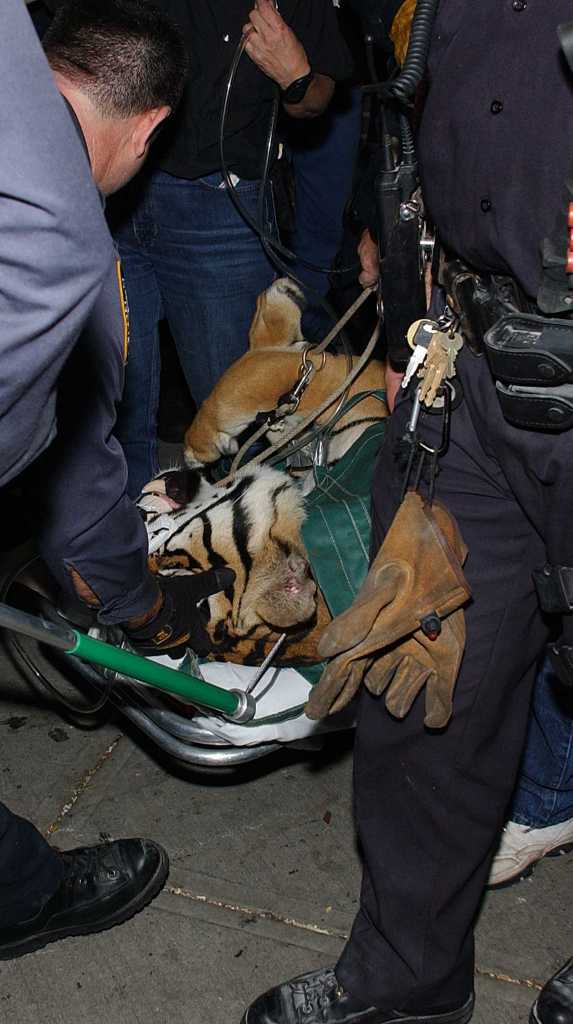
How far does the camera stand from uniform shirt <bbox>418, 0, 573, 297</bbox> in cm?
151

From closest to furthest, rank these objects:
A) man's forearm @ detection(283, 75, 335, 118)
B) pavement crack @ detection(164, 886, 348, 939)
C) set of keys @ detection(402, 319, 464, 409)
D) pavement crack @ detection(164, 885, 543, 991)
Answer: set of keys @ detection(402, 319, 464, 409)
pavement crack @ detection(164, 885, 543, 991)
pavement crack @ detection(164, 886, 348, 939)
man's forearm @ detection(283, 75, 335, 118)

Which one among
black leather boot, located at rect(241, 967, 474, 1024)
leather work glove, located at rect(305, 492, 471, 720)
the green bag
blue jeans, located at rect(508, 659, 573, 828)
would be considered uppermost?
leather work glove, located at rect(305, 492, 471, 720)

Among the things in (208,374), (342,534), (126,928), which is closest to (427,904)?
(342,534)

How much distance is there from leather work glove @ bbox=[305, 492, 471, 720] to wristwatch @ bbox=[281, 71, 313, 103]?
1.49 metres

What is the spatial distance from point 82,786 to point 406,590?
1.61 metres

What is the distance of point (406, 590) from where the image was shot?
1.88 m

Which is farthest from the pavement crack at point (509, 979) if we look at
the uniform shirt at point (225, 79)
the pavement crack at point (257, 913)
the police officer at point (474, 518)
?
the uniform shirt at point (225, 79)

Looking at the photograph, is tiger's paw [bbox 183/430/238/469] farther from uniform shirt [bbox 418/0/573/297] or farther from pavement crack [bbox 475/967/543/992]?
pavement crack [bbox 475/967/543/992]

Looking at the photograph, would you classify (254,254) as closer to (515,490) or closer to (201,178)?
(201,178)

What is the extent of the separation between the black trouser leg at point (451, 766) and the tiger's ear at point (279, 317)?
2.86ft

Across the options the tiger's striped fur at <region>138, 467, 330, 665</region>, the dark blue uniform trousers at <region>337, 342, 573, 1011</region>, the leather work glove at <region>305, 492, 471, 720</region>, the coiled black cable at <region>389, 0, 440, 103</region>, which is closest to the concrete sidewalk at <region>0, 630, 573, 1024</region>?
the dark blue uniform trousers at <region>337, 342, 573, 1011</region>

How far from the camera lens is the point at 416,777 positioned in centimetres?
204

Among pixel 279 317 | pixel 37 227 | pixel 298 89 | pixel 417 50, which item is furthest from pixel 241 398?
pixel 37 227

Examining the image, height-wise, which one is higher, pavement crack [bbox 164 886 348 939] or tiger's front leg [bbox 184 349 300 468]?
tiger's front leg [bbox 184 349 300 468]
